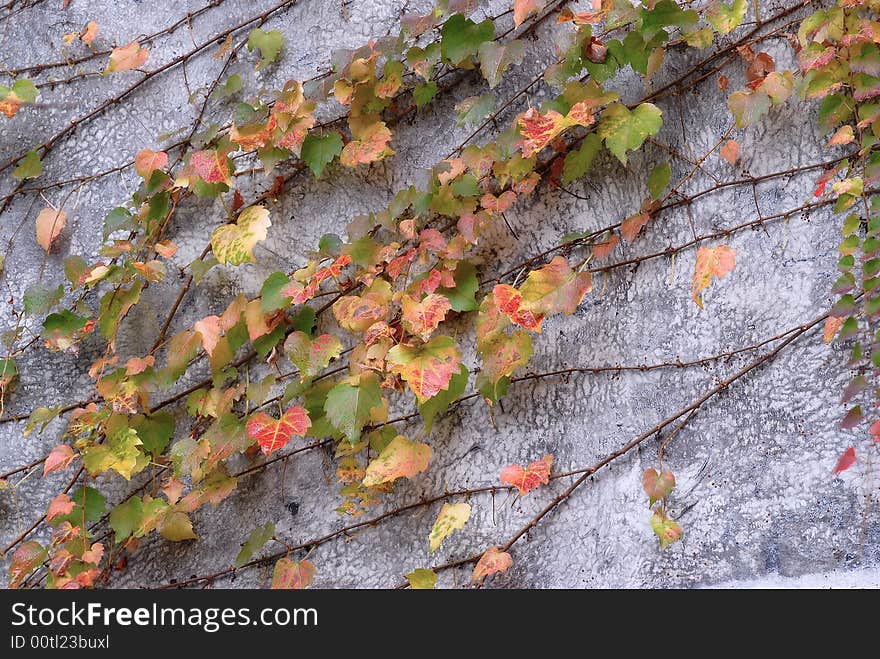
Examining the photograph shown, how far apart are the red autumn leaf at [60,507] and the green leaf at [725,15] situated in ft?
5.22

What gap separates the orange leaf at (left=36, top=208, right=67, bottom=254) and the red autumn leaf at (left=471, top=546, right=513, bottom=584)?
1217 millimetres

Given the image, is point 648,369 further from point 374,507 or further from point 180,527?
point 180,527

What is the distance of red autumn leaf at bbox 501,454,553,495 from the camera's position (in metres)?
1.63

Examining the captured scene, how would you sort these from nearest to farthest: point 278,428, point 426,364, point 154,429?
point 426,364 → point 278,428 → point 154,429

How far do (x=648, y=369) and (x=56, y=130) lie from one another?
1.49 meters

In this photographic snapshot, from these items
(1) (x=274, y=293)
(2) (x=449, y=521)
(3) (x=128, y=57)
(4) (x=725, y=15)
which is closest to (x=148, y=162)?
(3) (x=128, y=57)

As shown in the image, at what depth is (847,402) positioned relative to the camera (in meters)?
1.51

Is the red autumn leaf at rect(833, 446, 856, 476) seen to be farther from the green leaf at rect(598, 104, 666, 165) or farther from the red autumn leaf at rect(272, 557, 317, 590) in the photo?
the red autumn leaf at rect(272, 557, 317, 590)

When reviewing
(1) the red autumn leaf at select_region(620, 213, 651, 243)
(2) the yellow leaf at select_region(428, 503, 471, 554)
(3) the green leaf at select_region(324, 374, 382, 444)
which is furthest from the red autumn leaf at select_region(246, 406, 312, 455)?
(1) the red autumn leaf at select_region(620, 213, 651, 243)

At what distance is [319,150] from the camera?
183 cm

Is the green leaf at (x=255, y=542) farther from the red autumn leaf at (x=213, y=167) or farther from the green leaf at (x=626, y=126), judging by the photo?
the green leaf at (x=626, y=126)

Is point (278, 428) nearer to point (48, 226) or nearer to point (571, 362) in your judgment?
point (571, 362)

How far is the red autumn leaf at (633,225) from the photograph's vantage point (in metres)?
1.68

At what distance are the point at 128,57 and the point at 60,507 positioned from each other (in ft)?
3.29
